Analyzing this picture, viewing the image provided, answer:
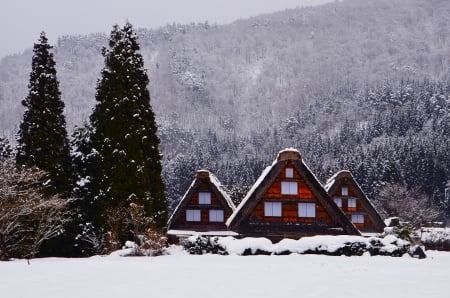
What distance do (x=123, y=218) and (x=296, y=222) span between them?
12.4 m

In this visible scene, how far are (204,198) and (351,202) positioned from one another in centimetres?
1904

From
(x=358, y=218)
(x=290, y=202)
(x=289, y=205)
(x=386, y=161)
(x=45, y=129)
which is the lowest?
(x=358, y=218)

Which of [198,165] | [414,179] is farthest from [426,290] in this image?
→ [198,165]

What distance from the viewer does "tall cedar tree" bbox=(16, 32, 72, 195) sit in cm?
Result: 3106

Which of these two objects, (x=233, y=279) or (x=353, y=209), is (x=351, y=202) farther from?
(x=233, y=279)

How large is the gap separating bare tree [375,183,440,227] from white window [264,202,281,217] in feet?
121

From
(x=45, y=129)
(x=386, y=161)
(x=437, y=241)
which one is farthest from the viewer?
(x=386, y=161)

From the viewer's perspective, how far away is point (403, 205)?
72250 mm

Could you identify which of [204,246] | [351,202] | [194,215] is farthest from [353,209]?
[204,246]

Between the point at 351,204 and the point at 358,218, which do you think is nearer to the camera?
the point at 351,204

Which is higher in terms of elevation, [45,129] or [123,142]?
[45,129]

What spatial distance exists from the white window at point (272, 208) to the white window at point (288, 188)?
36.9 inches

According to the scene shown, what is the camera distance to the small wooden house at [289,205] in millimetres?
34625

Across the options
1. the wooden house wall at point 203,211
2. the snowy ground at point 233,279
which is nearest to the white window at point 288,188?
the wooden house wall at point 203,211
